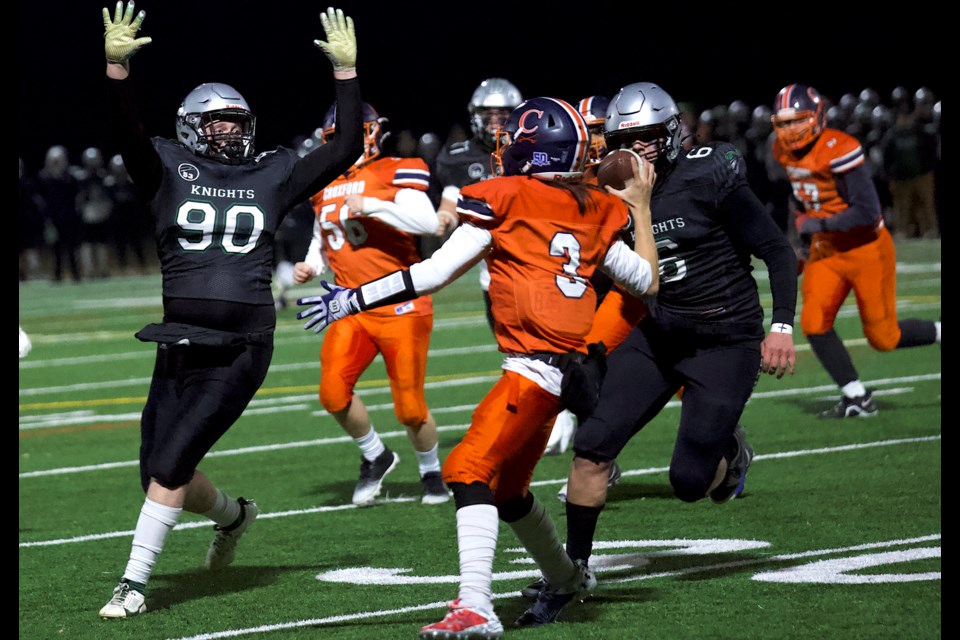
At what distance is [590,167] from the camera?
6.66 metres

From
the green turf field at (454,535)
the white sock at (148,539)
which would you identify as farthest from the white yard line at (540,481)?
the white sock at (148,539)

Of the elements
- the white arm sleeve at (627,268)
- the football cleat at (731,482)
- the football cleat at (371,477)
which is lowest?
the football cleat at (371,477)

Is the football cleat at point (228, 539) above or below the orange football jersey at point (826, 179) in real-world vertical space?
below

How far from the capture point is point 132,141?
5215 millimetres

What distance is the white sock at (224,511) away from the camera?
227 inches

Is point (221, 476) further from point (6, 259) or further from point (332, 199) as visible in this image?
point (6, 259)

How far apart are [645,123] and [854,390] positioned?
13.4 ft

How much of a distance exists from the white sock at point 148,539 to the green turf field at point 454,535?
5.7 inches

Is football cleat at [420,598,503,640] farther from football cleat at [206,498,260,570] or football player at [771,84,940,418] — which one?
football player at [771,84,940,418]

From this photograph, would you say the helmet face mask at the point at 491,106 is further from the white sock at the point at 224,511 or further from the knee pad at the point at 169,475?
the knee pad at the point at 169,475

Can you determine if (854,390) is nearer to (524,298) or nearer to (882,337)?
(882,337)

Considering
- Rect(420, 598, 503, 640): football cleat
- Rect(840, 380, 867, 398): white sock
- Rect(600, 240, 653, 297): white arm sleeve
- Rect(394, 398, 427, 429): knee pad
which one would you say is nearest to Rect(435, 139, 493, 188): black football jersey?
Rect(394, 398, 427, 429): knee pad

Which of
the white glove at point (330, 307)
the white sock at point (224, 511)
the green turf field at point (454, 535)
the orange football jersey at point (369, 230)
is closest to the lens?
the white glove at point (330, 307)

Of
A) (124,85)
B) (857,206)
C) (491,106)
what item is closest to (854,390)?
(857,206)
